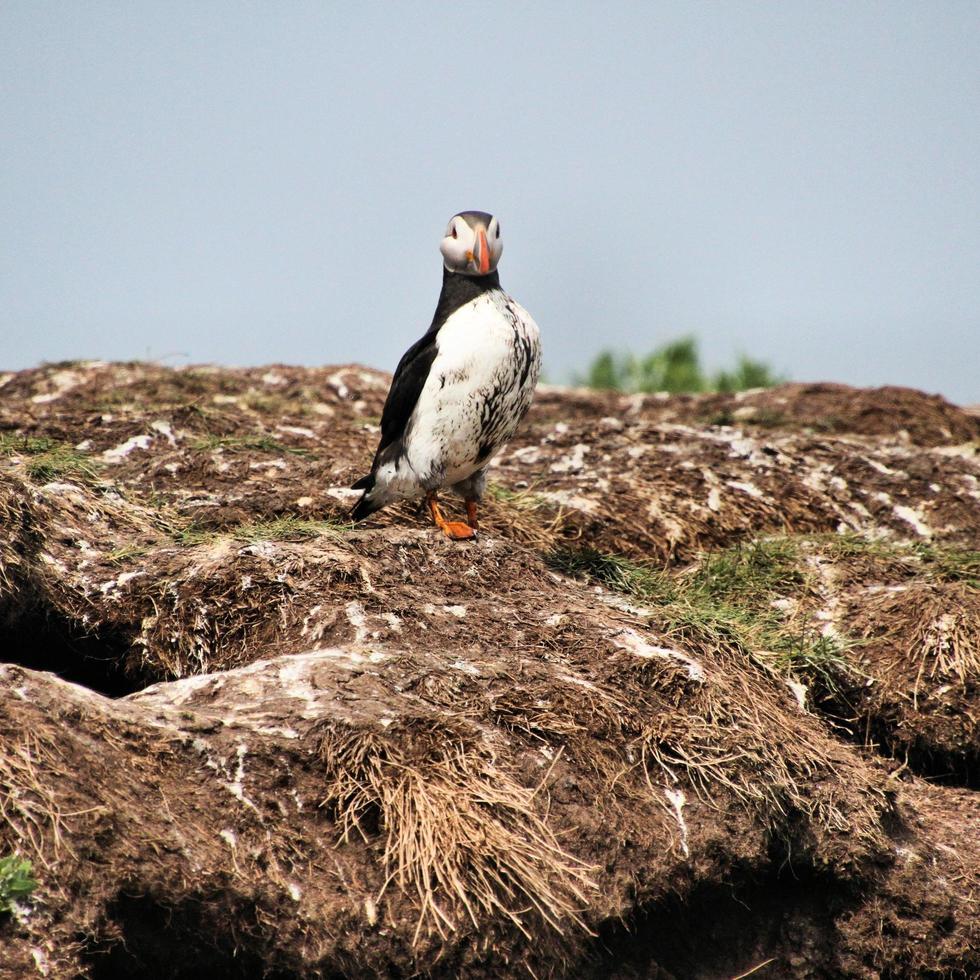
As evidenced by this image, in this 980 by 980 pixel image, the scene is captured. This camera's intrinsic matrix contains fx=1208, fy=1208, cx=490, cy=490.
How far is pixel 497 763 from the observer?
13.7 feet

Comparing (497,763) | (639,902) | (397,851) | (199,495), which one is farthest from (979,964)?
(199,495)

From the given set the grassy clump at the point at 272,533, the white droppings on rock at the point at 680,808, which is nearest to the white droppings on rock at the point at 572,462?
the grassy clump at the point at 272,533

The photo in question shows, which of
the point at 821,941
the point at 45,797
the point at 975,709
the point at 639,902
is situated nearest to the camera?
the point at 45,797

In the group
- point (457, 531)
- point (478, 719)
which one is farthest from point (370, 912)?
point (457, 531)

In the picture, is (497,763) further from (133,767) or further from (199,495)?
(199,495)

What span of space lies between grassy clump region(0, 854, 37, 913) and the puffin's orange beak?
3.55 m

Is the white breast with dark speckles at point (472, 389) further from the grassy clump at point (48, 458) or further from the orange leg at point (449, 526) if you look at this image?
the grassy clump at point (48, 458)

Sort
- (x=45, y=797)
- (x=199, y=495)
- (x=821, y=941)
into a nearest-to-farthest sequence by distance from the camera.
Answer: (x=45, y=797) → (x=821, y=941) → (x=199, y=495)

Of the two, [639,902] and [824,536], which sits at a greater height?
[824,536]

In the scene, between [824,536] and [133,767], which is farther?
[824,536]

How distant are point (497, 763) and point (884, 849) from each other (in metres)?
1.63

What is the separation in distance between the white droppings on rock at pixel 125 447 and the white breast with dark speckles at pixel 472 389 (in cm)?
185

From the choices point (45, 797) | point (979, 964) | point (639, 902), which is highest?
point (45, 797)

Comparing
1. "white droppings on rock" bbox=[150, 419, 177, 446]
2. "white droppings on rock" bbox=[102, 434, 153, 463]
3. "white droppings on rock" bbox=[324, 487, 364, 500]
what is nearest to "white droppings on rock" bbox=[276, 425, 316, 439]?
"white droppings on rock" bbox=[150, 419, 177, 446]
